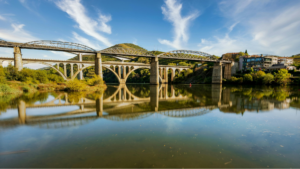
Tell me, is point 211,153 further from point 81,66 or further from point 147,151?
point 81,66

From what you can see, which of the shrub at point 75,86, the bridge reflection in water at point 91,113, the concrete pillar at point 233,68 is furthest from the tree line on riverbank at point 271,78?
the shrub at point 75,86

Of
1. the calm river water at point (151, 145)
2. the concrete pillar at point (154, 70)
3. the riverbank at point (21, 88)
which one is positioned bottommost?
the calm river water at point (151, 145)

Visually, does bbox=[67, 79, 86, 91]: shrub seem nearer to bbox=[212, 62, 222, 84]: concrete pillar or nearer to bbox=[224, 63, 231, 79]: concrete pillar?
bbox=[212, 62, 222, 84]: concrete pillar

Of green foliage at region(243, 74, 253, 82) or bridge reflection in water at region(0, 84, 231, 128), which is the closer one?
bridge reflection in water at region(0, 84, 231, 128)

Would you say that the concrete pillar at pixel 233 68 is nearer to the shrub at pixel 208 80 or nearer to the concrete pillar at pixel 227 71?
the concrete pillar at pixel 227 71

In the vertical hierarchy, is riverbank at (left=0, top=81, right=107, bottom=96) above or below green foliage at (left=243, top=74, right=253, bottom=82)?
below

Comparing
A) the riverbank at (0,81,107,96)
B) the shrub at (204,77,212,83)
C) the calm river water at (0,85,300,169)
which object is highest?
the shrub at (204,77,212,83)

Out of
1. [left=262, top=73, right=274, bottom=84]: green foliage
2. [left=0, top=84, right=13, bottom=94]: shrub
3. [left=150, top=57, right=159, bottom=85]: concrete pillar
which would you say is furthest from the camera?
[left=150, top=57, right=159, bottom=85]: concrete pillar

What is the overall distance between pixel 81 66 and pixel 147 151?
54.1 m

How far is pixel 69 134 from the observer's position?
5.65m

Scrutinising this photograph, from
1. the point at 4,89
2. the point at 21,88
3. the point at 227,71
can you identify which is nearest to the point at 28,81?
the point at 21,88

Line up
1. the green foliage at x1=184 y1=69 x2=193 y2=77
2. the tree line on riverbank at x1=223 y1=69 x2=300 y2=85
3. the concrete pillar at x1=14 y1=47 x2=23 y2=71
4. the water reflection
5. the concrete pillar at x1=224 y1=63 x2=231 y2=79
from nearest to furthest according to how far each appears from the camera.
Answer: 1. the water reflection
2. the concrete pillar at x1=14 y1=47 x2=23 y2=71
3. the tree line on riverbank at x1=223 y1=69 x2=300 y2=85
4. the concrete pillar at x1=224 y1=63 x2=231 y2=79
5. the green foliage at x1=184 y1=69 x2=193 y2=77

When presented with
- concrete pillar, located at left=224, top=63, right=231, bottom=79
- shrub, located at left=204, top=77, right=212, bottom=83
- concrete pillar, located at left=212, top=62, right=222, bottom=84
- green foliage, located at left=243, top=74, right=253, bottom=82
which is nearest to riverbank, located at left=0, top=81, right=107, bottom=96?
green foliage, located at left=243, top=74, right=253, bottom=82

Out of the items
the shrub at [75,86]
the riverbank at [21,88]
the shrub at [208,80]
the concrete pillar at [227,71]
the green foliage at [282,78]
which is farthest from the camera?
the shrub at [208,80]
